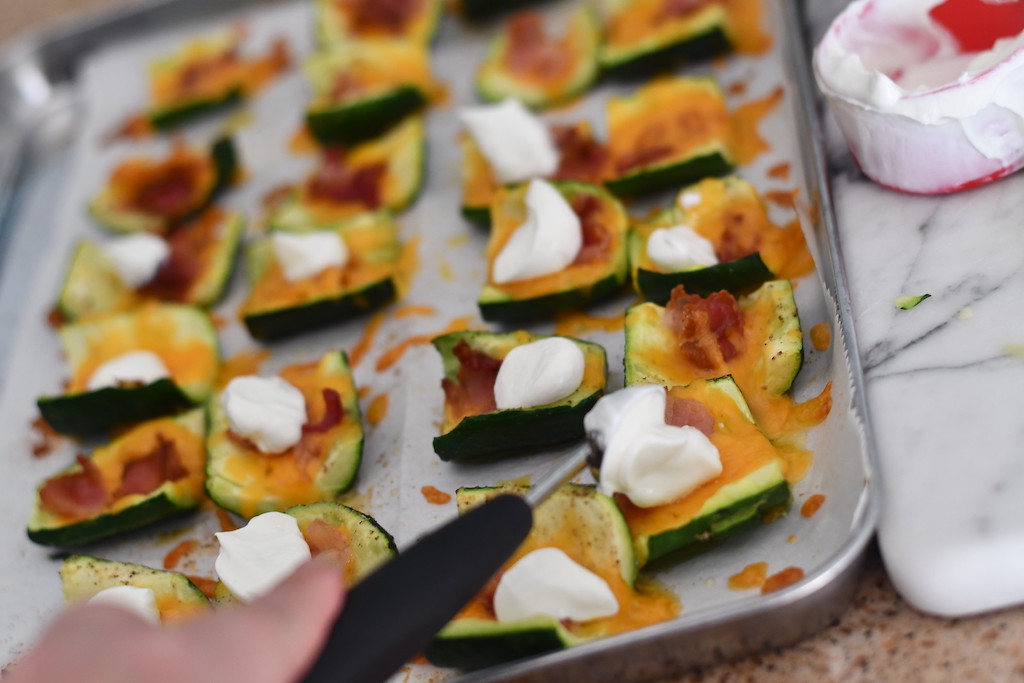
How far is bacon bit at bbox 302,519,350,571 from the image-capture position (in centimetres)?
188

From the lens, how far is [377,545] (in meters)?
1.86

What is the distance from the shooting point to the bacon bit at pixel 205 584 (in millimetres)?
2004

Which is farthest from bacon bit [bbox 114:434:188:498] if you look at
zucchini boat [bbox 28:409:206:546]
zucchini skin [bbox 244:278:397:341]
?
zucchini skin [bbox 244:278:397:341]

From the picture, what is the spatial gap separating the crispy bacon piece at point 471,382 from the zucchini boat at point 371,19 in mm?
1463

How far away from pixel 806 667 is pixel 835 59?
3.71ft

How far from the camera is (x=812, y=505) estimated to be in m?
1.74

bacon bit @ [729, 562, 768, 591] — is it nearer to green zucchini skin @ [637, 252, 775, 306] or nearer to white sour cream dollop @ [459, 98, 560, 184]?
green zucchini skin @ [637, 252, 775, 306]

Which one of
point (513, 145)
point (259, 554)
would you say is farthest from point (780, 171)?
point (259, 554)

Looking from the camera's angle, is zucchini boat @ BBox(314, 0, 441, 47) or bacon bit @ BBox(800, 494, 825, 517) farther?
zucchini boat @ BBox(314, 0, 441, 47)

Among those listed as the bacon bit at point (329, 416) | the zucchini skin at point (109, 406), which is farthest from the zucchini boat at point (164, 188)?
the bacon bit at point (329, 416)

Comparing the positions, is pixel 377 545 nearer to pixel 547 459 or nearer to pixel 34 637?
pixel 547 459

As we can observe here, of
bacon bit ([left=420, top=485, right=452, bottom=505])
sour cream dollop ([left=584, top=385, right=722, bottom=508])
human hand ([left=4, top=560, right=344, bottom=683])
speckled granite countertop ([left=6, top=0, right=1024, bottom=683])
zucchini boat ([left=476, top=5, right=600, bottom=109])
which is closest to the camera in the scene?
human hand ([left=4, top=560, right=344, bottom=683])

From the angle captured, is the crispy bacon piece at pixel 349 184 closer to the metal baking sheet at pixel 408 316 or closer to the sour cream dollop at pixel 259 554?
the metal baking sheet at pixel 408 316

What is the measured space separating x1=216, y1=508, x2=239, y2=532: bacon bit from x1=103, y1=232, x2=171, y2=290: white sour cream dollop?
0.87 meters
